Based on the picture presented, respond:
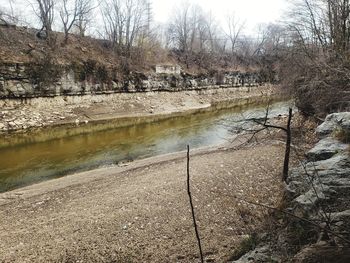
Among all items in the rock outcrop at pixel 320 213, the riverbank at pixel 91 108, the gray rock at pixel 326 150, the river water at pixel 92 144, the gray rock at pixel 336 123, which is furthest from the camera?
the riverbank at pixel 91 108

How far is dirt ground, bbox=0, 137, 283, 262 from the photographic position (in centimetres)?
669

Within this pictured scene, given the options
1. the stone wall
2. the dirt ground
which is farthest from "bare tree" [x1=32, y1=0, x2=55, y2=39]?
the dirt ground

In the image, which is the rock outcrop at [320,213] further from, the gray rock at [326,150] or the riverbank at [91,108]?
the riverbank at [91,108]

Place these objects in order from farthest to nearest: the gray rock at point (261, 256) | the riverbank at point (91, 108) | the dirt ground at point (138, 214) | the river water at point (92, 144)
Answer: the riverbank at point (91, 108) < the river water at point (92, 144) < the dirt ground at point (138, 214) < the gray rock at point (261, 256)

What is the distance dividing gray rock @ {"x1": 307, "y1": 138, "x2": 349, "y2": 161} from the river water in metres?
3.14

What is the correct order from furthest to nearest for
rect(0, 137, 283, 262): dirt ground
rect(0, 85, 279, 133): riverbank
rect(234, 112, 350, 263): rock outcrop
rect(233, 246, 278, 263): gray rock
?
rect(0, 85, 279, 133): riverbank
rect(0, 137, 283, 262): dirt ground
rect(233, 246, 278, 263): gray rock
rect(234, 112, 350, 263): rock outcrop

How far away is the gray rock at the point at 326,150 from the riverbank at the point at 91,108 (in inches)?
608

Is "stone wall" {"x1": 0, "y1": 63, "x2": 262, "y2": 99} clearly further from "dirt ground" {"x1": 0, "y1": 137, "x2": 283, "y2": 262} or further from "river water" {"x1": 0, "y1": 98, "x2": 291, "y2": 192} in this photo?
"dirt ground" {"x1": 0, "y1": 137, "x2": 283, "y2": 262}

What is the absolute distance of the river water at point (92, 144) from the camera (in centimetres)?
1391

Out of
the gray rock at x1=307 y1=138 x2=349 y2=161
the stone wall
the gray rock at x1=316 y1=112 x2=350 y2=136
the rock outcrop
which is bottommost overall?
the rock outcrop

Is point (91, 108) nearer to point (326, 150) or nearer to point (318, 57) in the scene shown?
point (318, 57)

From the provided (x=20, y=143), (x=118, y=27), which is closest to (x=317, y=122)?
(x=20, y=143)

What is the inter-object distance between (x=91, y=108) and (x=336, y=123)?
2274cm

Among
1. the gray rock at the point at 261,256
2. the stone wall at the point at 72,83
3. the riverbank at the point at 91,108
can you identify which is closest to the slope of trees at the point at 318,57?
the riverbank at the point at 91,108
